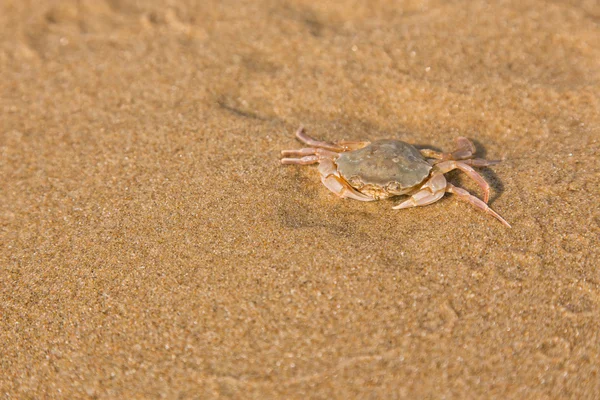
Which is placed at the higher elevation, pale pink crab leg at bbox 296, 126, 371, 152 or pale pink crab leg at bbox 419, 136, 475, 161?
pale pink crab leg at bbox 419, 136, 475, 161

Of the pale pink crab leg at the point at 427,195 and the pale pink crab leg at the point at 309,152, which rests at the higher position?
the pale pink crab leg at the point at 427,195

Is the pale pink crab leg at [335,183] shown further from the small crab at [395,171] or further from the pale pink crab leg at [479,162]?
the pale pink crab leg at [479,162]

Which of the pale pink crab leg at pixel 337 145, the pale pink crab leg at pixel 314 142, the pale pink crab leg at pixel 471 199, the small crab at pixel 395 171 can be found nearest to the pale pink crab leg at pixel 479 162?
the small crab at pixel 395 171

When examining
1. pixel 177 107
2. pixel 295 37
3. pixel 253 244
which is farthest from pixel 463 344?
pixel 295 37

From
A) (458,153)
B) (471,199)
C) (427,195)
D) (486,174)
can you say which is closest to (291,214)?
(427,195)

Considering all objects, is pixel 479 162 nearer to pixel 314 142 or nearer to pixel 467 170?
pixel 467 170

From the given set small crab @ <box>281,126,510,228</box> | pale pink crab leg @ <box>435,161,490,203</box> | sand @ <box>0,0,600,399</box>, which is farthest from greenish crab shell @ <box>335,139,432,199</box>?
sand @ <box>0,0,600,399</box>

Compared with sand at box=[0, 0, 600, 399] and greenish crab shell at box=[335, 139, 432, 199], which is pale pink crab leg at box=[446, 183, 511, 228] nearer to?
sand at box=[0, 0, 600, 399]

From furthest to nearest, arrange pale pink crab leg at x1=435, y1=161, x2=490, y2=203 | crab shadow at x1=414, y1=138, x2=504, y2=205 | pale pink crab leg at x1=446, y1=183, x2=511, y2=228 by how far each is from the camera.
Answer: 1. crab shadow at x1=414, y1=138, x2=504, y2=205
2. pale pink crab leg at x1=435, y1=161, x2=490, y2=203
3. pale pink crab leg at x1=446, y1=183, x2=511, y2=228
